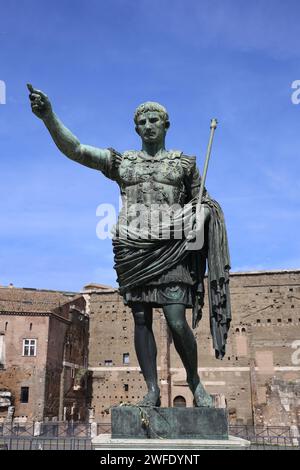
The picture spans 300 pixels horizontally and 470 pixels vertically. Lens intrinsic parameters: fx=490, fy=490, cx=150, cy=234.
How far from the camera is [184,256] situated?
3.79 metres

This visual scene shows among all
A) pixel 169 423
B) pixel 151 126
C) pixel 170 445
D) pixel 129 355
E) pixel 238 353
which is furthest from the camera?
pixel 129 355

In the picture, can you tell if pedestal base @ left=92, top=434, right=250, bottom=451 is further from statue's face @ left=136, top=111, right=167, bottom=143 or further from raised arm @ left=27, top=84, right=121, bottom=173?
statue's face @ left=136, top=111, right=167, bottom=143

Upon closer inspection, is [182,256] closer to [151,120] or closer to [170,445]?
[151,120]

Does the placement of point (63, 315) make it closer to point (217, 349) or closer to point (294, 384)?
point (294, 384)

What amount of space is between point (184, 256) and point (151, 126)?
115 centimetres

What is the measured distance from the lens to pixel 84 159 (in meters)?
4.12

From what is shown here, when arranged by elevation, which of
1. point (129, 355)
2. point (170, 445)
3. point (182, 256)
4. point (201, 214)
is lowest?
point (170, 445)

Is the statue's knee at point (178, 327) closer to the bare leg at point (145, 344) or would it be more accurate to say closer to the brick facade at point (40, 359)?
the bare leg at point (145, 344)

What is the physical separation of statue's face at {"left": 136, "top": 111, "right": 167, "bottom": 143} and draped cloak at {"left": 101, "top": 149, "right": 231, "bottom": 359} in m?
0.64

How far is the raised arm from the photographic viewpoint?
374 centimetres

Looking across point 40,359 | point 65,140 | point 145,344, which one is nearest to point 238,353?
point 40,359

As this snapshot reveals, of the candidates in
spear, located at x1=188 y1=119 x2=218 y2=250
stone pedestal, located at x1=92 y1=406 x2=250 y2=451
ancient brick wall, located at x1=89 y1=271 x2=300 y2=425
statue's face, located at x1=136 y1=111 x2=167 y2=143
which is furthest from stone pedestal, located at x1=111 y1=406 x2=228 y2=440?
ancient brick wall, located at x1=89 y1=271 x2=300 y2=425

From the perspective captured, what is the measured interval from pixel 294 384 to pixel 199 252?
30739 millimetres
